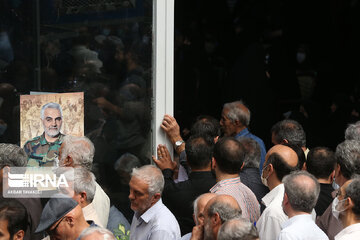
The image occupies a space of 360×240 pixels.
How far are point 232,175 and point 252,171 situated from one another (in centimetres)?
70

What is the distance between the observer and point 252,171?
5.89 metres

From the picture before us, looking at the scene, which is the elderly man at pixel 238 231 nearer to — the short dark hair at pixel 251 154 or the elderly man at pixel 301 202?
the elderly man at pixel 301 202

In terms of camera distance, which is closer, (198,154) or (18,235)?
(18,235)

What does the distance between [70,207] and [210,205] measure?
2.89 feet

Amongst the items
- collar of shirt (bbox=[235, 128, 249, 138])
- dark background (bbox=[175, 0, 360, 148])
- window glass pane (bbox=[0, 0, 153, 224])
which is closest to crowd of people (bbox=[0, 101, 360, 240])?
window glass pane (bbox=[0, 0, 153, 224])

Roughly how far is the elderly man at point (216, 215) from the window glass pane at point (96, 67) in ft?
6.84

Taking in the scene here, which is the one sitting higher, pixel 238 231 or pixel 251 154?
pixel 251 154

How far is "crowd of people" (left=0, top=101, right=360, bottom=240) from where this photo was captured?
3.96 metres

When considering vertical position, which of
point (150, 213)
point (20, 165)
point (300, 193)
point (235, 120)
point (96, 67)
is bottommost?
point (150, 213)

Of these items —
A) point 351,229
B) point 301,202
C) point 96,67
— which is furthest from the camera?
point 96,67

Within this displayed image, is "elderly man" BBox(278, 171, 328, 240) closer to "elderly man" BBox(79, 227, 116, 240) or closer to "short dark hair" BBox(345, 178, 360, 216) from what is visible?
"short dark hair" BBox(345, 178, 360, 216)

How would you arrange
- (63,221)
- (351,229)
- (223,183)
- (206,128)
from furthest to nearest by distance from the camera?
(206,128) → (223,183) → (351,229) → (63,221)

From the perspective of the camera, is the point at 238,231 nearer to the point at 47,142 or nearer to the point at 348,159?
the point at 348,159

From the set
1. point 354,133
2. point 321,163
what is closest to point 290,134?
point 354,133
